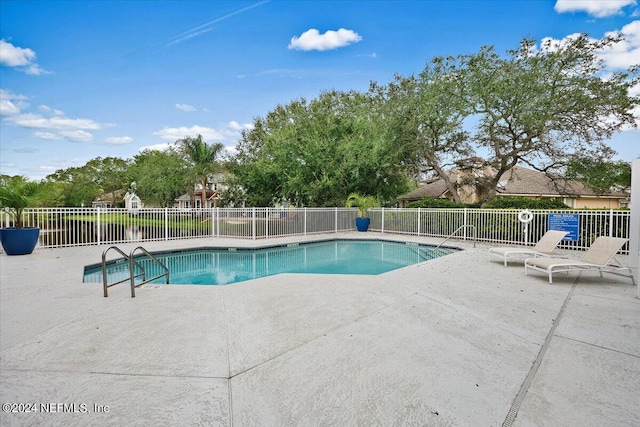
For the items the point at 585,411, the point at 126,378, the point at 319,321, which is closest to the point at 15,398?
the point at 126,378

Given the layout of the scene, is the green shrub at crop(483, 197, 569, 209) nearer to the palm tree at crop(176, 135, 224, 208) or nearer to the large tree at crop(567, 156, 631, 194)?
the large tree at crop(567, 156, 631, 194)

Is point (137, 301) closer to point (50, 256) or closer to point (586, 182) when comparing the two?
point (50, 256)

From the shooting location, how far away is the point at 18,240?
8.66 m

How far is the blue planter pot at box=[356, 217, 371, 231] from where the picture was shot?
1692 centimetres

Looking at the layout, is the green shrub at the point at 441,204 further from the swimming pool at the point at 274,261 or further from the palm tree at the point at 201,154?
the palm tree at the point at 201,154

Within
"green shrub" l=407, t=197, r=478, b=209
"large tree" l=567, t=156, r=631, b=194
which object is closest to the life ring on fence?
"green shrub" l=407, t=197, r=478, b=209

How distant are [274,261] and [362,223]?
7.77 meters

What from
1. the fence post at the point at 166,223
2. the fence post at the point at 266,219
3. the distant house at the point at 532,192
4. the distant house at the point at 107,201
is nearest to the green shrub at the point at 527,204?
the distant house at the point at 532,192

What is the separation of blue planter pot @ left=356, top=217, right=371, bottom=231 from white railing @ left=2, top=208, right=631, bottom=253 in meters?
0.54

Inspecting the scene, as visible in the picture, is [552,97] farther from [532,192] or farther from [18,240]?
[18,240]

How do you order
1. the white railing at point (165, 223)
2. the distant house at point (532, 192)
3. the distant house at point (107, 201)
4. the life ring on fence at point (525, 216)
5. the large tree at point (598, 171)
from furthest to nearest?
the distant house at point (107, 201) < the distant house at point (532, 192) < the large tree at point (598, 171) < the life ring on fence at point (525, 216) < the white railing at point (165, 223)

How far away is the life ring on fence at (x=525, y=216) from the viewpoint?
1109 cm

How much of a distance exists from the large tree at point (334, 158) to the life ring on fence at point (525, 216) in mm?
8064

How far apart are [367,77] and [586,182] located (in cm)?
1399
